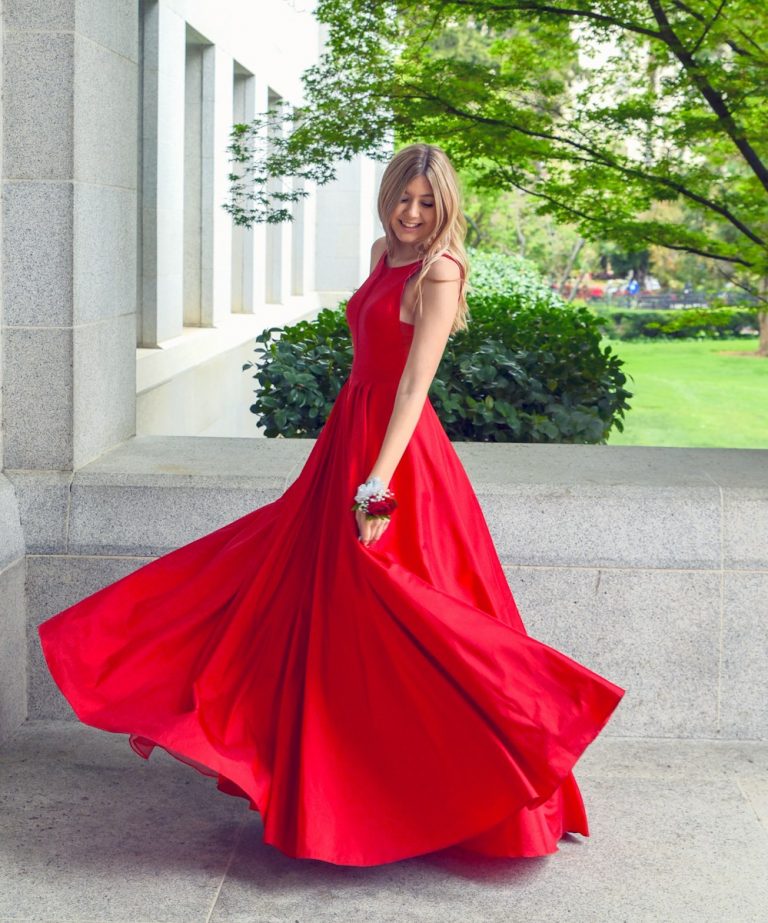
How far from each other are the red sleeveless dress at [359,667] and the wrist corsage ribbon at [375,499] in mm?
111

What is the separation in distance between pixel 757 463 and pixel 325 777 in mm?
2735

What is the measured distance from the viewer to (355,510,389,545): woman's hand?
3.78 meters

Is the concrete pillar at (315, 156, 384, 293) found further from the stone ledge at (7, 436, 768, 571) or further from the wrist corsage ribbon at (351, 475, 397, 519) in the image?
the wrist corsage ribbon at (351, 475, 397, 519)

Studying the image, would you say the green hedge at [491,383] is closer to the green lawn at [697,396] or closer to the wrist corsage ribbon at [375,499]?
the wrist corsage ribbon at [375,499]

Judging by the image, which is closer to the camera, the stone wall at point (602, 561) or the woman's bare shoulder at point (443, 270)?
the woman's bare shoulder at point (443, 270)

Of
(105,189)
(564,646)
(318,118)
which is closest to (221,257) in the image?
(318,118)

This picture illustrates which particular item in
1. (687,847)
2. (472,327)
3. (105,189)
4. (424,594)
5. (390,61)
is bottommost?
(687,847)

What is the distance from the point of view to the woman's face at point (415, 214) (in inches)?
146

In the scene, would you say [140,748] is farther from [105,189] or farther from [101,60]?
[101,60]

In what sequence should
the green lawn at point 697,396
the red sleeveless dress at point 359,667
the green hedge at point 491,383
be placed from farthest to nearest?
the green lawn at point 697,396
the green hedge at point 491,383
the red sleeveless dress at point 359,667

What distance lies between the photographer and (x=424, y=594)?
378 cm

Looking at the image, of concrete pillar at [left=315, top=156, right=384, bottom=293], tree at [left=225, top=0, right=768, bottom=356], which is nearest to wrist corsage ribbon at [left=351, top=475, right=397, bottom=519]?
tree at [left=225, top=0, right=768, bottom=356]

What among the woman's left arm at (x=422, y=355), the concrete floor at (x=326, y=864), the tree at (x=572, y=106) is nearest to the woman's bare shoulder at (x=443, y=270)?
the woman's left arm at (x=422, y=355)

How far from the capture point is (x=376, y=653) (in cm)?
376
